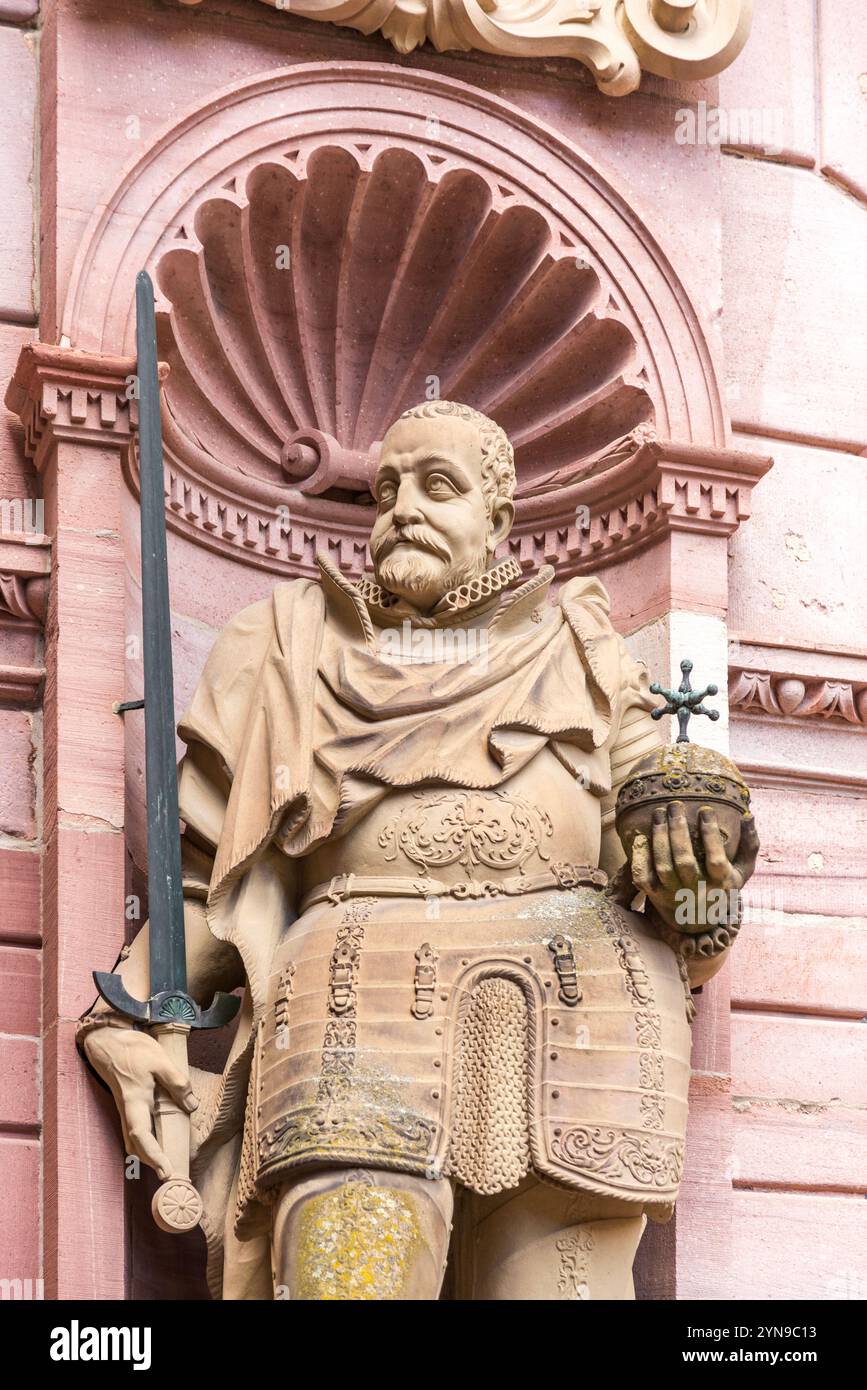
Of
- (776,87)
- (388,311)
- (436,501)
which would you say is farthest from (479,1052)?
(776,87)

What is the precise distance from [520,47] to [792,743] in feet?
5.73

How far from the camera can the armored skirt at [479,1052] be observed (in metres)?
6.08

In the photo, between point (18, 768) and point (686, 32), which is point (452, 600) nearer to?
point (18, 768)

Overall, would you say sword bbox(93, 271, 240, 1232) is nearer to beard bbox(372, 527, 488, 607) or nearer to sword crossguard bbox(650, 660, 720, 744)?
beard bbox(372, 527, 488, 607)

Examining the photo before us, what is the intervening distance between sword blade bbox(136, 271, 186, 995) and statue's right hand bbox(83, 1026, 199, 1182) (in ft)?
0.37

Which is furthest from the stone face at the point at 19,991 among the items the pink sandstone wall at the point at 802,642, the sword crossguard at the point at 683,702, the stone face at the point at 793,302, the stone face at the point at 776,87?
the stone face at the point at 776,87

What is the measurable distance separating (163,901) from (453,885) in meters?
0.56

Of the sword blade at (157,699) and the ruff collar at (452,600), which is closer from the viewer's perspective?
the sword blade at (157,699)

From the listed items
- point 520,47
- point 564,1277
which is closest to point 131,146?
point 520,47

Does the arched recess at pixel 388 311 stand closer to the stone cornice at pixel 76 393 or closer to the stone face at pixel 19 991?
the stone cornice at pixel 76 393

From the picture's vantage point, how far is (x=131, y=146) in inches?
290

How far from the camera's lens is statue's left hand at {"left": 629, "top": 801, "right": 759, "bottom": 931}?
20.2 feet

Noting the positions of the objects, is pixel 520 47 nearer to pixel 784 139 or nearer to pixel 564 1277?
pixel 784 139

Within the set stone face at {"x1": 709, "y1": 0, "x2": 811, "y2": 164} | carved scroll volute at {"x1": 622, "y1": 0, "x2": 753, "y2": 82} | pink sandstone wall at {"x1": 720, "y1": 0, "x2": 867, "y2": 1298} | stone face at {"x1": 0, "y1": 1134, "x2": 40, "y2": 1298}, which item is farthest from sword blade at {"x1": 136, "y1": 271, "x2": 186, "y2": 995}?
stone face at {"x1": 709, "y1": 0, "x2": 811, "y2": 164}
